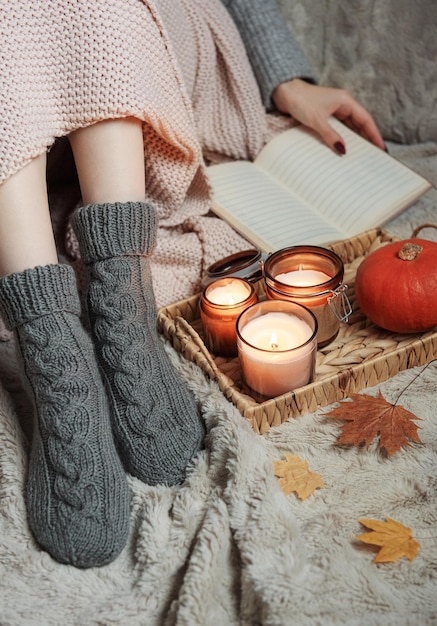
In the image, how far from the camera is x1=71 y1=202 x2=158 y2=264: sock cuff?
86cm

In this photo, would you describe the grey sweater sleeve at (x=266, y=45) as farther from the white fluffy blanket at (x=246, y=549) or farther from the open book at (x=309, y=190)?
the white fluffy blanket at (x=246, y=549)

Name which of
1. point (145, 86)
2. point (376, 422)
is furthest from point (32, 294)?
point (376, 422)

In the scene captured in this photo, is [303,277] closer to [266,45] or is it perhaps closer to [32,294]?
[32,294]

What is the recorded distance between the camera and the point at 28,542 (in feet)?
2.42

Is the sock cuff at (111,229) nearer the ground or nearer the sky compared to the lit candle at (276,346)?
nearer the sky

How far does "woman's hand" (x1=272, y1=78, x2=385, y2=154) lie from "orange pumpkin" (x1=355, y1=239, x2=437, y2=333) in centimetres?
44

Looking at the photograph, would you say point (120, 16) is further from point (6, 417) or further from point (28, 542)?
point (28, 542)

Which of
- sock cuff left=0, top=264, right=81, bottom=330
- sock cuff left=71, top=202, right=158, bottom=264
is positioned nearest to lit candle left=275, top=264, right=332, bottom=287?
sock cuff left=71, top=202, right=158, bottom=264

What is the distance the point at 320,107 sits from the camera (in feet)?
4.27

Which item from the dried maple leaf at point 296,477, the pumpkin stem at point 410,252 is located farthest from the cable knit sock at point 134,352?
the pumpkin stem at point 410,252

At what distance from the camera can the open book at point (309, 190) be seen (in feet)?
3.77

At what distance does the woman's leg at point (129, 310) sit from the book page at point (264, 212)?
0.27 metres

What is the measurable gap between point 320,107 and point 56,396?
0.82 meters

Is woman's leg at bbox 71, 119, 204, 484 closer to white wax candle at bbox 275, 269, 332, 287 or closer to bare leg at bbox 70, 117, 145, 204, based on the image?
bare leg at bbox 70, 117, 145, 204
